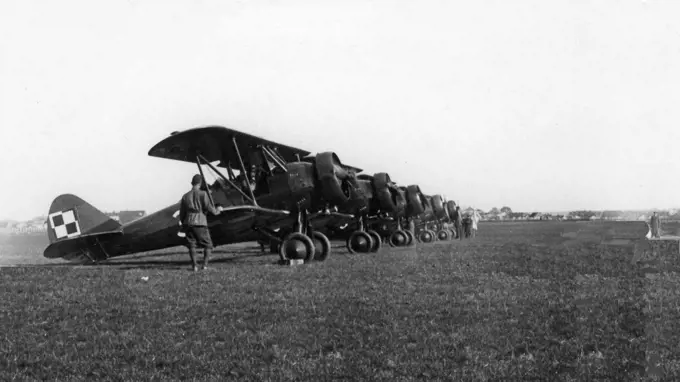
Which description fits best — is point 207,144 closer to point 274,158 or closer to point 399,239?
point 274,158

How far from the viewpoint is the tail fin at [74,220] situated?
11.7m

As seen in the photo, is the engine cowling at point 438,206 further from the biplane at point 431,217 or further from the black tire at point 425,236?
the black tire at point 425,236

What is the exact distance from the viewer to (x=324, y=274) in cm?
791

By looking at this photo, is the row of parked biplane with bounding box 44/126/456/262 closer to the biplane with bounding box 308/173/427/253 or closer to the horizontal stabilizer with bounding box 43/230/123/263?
the horizontal stabilizer with bounding box 43/230/123/263

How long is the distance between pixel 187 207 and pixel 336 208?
14.3ft

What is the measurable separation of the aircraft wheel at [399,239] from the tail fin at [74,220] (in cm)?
917

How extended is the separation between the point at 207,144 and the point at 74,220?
387 cm

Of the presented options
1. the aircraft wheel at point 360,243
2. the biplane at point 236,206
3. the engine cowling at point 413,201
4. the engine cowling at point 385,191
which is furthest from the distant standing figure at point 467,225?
the biplane at point 236,206

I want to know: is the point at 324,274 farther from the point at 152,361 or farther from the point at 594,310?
the point at 152,361

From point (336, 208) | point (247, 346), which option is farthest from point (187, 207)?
point (247, 346)

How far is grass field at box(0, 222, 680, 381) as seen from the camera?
3.37m

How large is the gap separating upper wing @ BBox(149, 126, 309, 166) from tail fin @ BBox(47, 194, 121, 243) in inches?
102

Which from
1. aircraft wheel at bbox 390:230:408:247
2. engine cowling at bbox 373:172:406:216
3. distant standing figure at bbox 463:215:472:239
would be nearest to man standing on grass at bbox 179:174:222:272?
engine cowling at bbox 373:172:406:216

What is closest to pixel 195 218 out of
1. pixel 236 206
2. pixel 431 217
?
pixel 236 206
